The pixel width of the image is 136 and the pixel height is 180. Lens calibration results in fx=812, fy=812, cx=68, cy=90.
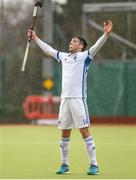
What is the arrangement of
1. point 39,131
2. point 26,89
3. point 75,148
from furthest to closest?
point 26,89, point 39,131, point 75,148

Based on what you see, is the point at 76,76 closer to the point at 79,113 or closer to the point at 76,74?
the point at 76,74

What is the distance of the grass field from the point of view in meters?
10.2

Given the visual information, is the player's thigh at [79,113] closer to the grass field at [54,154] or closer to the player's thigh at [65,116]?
the player's thigh at [65,116]

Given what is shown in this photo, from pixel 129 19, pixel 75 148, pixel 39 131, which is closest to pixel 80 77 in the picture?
pixel 75 148

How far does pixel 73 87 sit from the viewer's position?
10102 millimetres

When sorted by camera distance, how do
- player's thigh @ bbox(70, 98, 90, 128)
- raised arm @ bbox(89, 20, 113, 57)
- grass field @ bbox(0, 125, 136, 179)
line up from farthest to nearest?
grass field @ bbox(0, 125, 136, 179)
player's thigh @ bbox(70, 98, 90, 128)
raised arm @ bbox(89, 20, 113, 57)

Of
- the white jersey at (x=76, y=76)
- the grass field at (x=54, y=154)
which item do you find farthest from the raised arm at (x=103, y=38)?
the grass field at (x=54, y=154)

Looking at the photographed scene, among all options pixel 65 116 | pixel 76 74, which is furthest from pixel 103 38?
pixel 65 116

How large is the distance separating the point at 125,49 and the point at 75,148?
12.0 metres

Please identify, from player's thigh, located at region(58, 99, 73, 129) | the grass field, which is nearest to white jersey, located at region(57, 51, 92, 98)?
player's thigh, located at region(58, 99, 73, 129)

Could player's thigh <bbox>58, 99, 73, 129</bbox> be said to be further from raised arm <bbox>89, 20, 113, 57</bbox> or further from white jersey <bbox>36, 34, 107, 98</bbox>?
raised arm <bbox>89, 20, 113, 57</bbox>

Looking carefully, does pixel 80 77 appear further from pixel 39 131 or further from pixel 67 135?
pixel 39 131

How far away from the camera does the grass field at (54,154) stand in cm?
1025

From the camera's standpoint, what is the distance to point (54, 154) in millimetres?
13297
